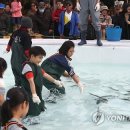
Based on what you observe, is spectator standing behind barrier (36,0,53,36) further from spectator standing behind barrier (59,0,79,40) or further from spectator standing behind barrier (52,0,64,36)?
spectator standing behind barrier (59,0,79,40)

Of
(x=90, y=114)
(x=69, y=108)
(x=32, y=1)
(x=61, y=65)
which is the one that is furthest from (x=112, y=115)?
(x=32, y=1)

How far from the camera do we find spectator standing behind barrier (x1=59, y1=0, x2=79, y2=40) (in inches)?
348

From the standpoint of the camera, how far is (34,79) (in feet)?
13.9

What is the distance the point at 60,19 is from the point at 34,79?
4934 mm

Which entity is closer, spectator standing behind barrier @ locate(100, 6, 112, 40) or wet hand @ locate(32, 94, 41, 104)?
wet hand @ locate(32, 94, 41, 104)

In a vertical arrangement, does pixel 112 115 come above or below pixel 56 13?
below

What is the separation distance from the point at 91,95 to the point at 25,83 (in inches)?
53.5

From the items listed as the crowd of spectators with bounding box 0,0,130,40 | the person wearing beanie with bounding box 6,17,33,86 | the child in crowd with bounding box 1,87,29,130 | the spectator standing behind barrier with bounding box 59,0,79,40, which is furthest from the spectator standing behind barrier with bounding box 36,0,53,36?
the child in crowd with bounding box 1,87,29,130

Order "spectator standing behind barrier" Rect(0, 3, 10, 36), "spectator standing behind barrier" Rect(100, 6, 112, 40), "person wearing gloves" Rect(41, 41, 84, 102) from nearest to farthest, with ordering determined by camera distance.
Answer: "person wearing gloves" Rect(41, 41, 84, 102), "spectator standing behind barrier" Rect(100, 6, 112, 40), "spectator standing behind barrier" Rect(0, 3, 10, 36)

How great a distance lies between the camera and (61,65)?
493 centimetres

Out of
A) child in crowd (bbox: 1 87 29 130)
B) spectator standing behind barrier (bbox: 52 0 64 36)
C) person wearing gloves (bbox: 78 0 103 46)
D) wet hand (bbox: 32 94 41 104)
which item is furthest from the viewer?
spectator standing behind barrier (bbox: 52 0 64 36)

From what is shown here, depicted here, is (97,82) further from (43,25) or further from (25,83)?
(43,25)

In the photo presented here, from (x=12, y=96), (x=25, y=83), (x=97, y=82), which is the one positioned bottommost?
(x=97, y=82)

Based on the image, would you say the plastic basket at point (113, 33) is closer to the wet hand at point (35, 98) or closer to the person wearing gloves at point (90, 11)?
the person wearing gloves at point (90, 11)
